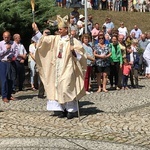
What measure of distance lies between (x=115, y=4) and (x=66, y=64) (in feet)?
75.0

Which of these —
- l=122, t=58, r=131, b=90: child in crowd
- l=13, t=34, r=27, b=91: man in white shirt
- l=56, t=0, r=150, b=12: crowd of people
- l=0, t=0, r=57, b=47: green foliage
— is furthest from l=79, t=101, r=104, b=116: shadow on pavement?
l=56, t=0, r=150, b=12: crowd of people

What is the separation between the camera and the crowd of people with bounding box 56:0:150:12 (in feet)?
99.6

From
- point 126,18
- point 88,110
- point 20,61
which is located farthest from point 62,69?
point 126,18

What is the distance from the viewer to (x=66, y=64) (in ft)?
32.0

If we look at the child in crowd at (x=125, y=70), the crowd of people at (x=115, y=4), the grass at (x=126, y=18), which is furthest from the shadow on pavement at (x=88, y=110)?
the crowd of people at (x=115, y=4)

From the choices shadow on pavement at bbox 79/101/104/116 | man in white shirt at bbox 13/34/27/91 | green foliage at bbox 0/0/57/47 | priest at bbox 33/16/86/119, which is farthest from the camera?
green foliage at bbox 0/0/57/47

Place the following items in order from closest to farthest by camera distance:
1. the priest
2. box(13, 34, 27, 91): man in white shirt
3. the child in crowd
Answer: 1. the priest
2. box(13, 34, 27, 91): man in white shirt
3. the child in crowd

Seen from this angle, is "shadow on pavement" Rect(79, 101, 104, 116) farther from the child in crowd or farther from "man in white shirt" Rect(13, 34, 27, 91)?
the child in crowd

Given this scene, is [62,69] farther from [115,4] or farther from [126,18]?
[115,4]

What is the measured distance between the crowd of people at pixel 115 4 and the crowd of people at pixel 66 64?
14606 millimetres

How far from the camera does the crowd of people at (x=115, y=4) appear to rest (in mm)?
30359

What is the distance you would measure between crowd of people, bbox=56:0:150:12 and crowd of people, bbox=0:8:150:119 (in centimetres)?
1461

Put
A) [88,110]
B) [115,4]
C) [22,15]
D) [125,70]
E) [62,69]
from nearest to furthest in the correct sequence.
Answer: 1. [62,69]
2. [88,110]
3. [125,70]
4. [22,15]
5. [115,4]

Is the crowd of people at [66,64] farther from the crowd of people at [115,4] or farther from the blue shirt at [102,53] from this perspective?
the crowd of people at [115,4]
